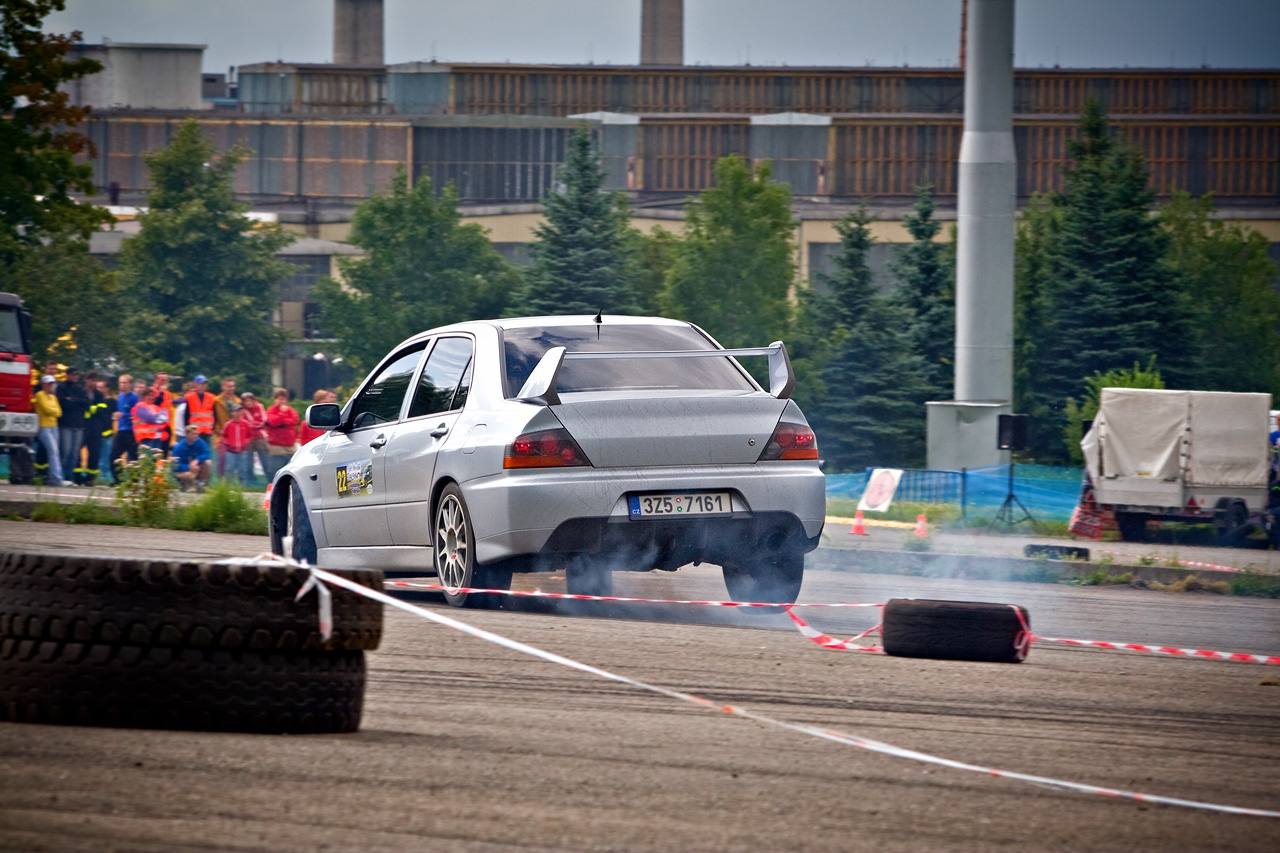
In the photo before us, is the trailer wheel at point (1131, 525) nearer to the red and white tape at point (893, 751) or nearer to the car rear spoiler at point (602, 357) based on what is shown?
the car rear spoiler at point (602, 357)

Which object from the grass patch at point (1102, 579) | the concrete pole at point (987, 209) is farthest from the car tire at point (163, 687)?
the concrete pole at point (987, 209)

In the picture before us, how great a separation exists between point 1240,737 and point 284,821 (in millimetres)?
3528

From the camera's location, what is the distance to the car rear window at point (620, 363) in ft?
29.0

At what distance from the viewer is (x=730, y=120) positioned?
94.9 metres

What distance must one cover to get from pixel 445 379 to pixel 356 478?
995mm

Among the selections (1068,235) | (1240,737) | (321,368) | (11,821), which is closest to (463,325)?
(1240,737)

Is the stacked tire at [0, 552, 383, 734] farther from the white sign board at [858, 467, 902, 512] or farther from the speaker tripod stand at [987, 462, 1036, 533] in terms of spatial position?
the white sign board at [858, 467, 902, 512]

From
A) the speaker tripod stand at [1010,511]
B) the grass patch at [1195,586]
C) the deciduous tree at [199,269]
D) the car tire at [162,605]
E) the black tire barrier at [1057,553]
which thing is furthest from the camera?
the deciduous tree at [199,269]

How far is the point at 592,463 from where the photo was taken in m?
8.48

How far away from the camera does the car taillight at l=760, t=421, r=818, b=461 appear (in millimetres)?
8844

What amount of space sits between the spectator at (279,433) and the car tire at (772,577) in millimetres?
16619

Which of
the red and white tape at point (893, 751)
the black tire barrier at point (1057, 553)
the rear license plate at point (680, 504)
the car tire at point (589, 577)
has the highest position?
the rear license plate at point (680, 504)

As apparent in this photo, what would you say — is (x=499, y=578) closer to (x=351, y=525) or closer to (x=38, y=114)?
(x=351, y=525)

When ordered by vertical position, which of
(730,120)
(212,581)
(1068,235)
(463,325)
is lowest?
(212,581)
